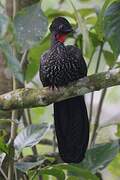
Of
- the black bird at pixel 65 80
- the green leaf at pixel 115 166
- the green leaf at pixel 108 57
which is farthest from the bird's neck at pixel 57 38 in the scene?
the green leaf at pixel 115 166

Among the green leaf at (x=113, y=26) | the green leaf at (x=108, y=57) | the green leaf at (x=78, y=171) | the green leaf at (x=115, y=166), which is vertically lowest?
the green leaf at (x=115, y=166)

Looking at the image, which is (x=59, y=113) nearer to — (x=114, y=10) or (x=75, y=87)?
(x=75, y=87)

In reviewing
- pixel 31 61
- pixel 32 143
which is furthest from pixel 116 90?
pixel 32 143

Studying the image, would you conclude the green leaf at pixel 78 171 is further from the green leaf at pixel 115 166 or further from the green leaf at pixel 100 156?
the green leaf at pixel 115 166

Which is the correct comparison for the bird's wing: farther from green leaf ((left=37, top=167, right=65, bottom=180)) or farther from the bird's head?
green leaf ((left=37, top=167, right=65, bottom=180))

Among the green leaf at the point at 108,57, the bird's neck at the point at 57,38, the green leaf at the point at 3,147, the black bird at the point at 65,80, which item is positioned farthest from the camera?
the green leaf at the point at 108,57

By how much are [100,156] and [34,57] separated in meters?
0.72

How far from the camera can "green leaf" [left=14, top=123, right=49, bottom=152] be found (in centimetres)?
197

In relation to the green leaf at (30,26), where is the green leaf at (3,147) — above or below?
below

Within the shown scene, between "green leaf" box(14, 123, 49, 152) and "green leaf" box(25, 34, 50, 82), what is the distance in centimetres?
46

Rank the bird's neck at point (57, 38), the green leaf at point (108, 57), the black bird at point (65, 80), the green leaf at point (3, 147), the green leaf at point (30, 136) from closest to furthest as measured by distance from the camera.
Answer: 1. the green leaf at point (3, 147)
2. the green leaf at point (30, 136)
3. the black bird at point (65, 80)
4. the bird's neck at point (57, 38)
5. the green leaf at point (108, 57)

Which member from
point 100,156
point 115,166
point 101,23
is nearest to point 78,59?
point 101,23

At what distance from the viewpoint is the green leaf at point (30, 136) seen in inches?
77.7

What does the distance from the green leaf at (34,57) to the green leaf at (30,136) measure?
18.1 inches
